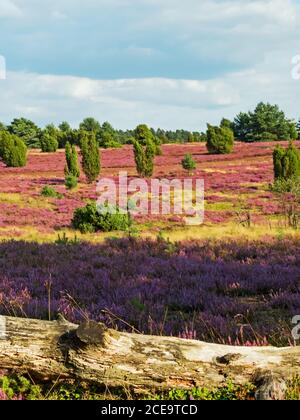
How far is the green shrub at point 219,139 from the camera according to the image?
219 feet

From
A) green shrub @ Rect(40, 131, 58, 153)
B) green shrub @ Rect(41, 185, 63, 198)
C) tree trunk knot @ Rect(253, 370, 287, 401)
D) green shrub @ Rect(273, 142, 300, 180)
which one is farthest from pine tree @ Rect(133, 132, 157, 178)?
tree trunk knot @ Rect(253, 370, 287, 401)

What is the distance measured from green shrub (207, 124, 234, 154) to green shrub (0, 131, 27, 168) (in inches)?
1051

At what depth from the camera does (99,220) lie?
21.8m

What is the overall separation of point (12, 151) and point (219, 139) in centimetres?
2911

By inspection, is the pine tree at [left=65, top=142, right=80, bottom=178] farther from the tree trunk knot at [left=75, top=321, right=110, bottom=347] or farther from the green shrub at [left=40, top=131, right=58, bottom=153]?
the tree trunk knot at [left=75, top=321, right=110, bottom=347]

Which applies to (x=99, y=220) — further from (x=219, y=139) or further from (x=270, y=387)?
(x=219, y=139)

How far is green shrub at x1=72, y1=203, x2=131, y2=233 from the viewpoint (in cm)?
2162

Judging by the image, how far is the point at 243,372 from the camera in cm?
396

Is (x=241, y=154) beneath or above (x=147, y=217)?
above

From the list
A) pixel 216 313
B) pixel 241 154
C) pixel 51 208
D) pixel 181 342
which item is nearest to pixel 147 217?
pixel 51 208

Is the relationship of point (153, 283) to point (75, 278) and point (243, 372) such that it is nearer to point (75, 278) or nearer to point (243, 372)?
point (75, 278)

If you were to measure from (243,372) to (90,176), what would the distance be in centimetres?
4303

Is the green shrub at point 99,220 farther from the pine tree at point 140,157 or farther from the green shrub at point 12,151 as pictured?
the green shrub at point 12,151
